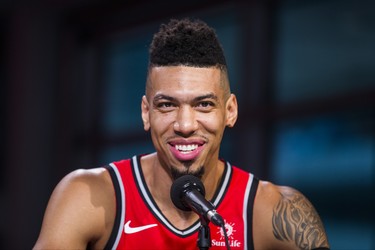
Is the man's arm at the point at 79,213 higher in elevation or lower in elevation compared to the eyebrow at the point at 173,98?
lower

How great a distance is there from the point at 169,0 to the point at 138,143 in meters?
1.22

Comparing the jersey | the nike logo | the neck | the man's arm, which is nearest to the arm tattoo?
the jersey

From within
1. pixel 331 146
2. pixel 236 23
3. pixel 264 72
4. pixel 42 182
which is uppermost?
pixel 236 23

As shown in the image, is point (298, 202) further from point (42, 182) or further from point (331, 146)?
point (42, 182)

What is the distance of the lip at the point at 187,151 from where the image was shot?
2.19 metres

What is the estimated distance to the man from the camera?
2199 mm

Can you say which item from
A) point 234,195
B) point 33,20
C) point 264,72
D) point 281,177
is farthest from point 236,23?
point 234,195

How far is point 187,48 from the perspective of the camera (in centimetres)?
222

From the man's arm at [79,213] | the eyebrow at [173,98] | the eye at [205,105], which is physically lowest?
the man's arm at [79,213]

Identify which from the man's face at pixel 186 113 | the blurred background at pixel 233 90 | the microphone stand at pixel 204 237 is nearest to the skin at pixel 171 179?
the man's face at pixel 186 113

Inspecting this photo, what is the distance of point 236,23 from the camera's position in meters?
5.11

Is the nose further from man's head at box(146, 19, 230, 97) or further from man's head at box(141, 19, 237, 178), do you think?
man's head at box(146, 19, 230, 97)

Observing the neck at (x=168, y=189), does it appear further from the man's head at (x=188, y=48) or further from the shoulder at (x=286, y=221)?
the man's head at (x=188, y=48)

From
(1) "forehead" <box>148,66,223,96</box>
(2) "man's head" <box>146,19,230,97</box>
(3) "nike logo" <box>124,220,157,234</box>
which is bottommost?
(3) "nike logo" <box>124,220,157,234</box>
